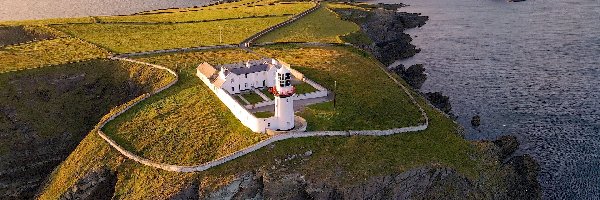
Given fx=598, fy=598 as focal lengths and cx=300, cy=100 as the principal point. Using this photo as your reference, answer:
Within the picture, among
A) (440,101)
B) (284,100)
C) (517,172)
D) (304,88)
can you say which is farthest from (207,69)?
(517,172)

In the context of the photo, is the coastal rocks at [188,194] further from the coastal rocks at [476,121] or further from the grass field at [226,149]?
the coastal rocks at [476,121]

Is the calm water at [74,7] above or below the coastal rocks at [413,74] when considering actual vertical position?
above

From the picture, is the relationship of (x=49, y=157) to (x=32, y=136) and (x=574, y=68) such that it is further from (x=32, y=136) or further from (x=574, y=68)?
(x=574, y=68)

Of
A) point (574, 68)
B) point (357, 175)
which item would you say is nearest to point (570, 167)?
point (357, 175)

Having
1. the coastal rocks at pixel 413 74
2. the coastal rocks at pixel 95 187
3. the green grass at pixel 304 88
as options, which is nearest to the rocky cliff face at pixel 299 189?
the coastal rocks at pixel 95 187

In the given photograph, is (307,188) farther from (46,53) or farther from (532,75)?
(532,75)
